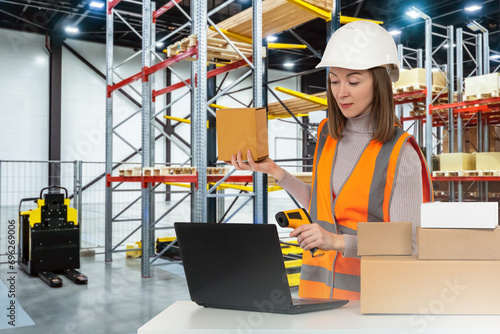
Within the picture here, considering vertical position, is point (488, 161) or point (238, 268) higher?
point (488, 161)

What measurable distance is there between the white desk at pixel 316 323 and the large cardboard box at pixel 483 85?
9892 millimetres

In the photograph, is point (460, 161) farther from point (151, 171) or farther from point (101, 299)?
point (101, 299)

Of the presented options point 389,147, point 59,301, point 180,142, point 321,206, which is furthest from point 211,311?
point 180,142

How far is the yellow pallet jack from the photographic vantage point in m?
6.91

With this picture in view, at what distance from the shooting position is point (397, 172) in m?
Result: 1.98

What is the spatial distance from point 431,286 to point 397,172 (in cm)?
64

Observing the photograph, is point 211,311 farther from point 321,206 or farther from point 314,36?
point 314,36

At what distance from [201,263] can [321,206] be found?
781 millimetres

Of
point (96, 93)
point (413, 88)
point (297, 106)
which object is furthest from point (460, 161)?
point (96, 93)

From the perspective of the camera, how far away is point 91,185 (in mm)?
17172

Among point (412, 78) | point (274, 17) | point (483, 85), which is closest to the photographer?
point (274, 17)

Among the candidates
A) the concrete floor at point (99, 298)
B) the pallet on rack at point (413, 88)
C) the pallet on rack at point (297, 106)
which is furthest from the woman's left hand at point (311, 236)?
the pallet on rack at point (413, 88)

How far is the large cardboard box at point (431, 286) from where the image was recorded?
144cm

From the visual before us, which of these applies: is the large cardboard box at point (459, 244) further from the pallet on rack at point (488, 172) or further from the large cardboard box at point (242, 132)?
the pallet on rack at point (488, 172)
